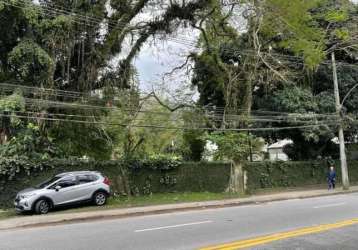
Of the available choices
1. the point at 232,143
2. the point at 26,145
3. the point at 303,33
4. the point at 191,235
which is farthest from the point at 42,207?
the point at 303,33

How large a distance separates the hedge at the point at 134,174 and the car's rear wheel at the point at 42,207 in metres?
2.93

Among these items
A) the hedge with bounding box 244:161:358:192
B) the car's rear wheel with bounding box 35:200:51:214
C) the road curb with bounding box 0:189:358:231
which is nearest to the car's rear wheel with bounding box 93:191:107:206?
the road curb with bounding box 0:189:358:231

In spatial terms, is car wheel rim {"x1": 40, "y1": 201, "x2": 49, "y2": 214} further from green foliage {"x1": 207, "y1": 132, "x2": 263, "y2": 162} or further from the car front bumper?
green foliage {"x1": 207, "y1": 132, "x2": 263, "y2": 162}

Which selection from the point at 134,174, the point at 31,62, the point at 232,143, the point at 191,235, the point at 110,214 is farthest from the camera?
the point at 232,143

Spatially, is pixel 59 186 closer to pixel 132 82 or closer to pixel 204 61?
pixel 132 82

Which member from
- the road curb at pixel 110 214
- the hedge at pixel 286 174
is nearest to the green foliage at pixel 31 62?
the road curb at pixel 110 214

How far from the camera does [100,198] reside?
2217 centimetres

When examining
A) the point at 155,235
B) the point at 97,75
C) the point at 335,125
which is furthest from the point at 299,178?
the point at 155,235

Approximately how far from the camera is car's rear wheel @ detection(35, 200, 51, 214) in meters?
19.6

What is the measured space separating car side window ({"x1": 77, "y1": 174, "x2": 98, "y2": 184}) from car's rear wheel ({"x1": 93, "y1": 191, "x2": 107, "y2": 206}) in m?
0.73

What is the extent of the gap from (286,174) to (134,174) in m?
14.5

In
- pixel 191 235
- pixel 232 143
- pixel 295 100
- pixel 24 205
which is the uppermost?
pixel 295 100

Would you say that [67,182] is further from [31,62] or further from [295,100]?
[295,100]

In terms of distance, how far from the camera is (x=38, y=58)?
2205 centimetres
